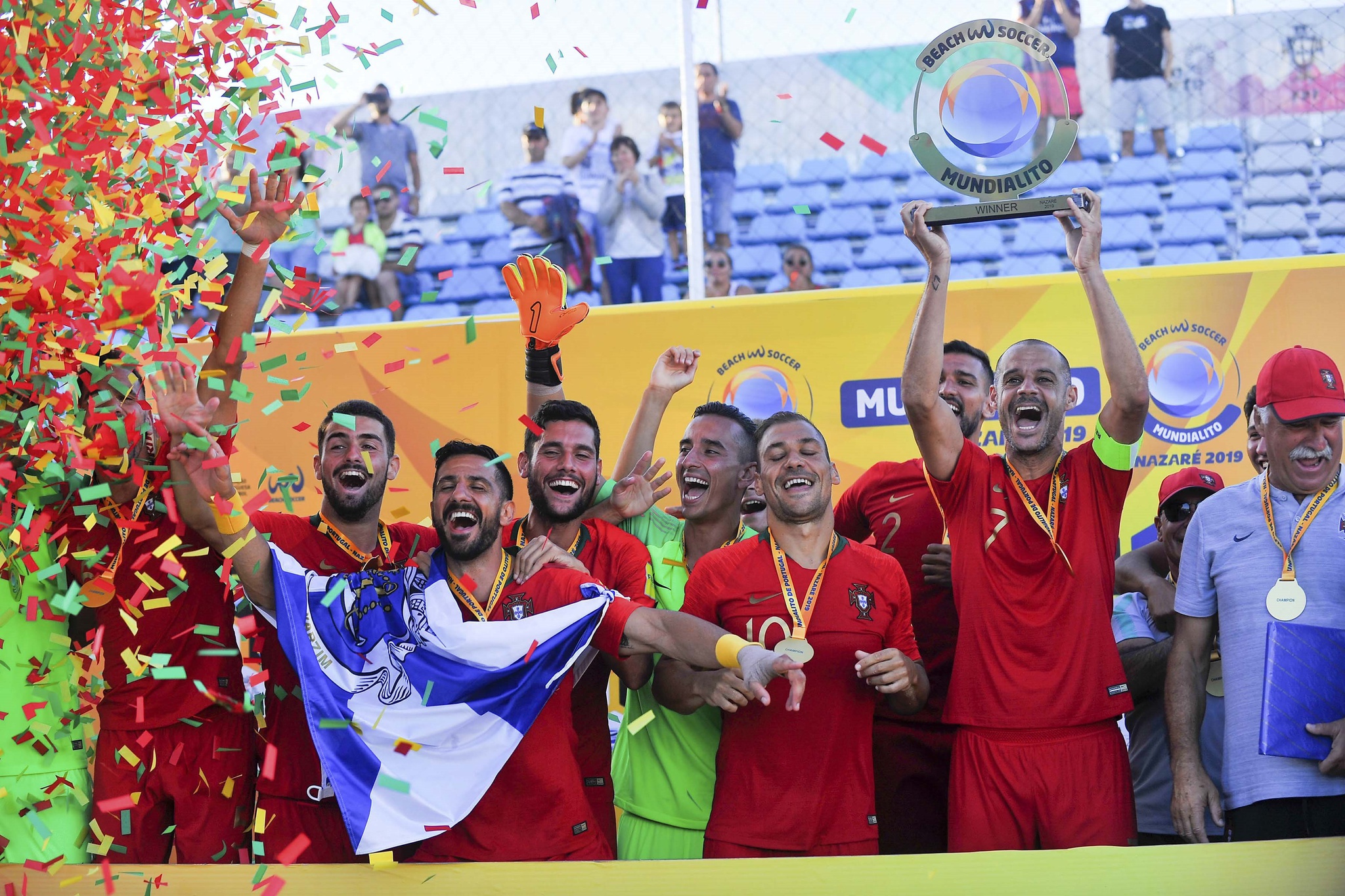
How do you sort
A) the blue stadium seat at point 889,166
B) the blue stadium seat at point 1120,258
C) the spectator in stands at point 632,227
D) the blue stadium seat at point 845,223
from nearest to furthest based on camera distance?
the spectator in stands at point 632,227, the blue stadium seat at point 1120,258, the blue stadium seat at point 845,223, the blue stadium seat at point 889,166

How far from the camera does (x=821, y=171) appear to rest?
8.26m

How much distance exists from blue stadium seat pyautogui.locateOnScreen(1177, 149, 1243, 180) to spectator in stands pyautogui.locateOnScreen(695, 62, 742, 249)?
2.76 metres

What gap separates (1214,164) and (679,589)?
5223 mm

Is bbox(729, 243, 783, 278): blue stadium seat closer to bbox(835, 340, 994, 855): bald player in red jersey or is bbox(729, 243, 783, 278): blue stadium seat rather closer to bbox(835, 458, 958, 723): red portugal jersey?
Answer: bbox(835, 458, 958, 723): red portugal jersey

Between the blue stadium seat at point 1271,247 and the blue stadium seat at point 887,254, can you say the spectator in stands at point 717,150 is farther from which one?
the blue stadium seat at point 1271,247

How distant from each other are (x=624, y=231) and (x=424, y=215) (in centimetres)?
184

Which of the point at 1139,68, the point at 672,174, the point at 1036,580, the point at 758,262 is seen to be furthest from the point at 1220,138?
the point at 1036,580

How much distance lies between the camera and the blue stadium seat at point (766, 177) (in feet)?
Result: 25.1

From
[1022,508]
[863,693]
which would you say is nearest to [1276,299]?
[1022,508]

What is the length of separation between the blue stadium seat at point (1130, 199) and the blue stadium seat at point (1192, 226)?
21 centimetres

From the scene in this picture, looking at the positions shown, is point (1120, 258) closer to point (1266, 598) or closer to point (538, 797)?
point (1266, 598)

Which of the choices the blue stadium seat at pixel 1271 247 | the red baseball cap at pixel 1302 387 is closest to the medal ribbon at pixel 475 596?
the red baseball cap at pixel 1302 387

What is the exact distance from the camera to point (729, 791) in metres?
3.62

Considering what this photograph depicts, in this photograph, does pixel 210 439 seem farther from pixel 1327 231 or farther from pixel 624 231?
pixel 1327 231
